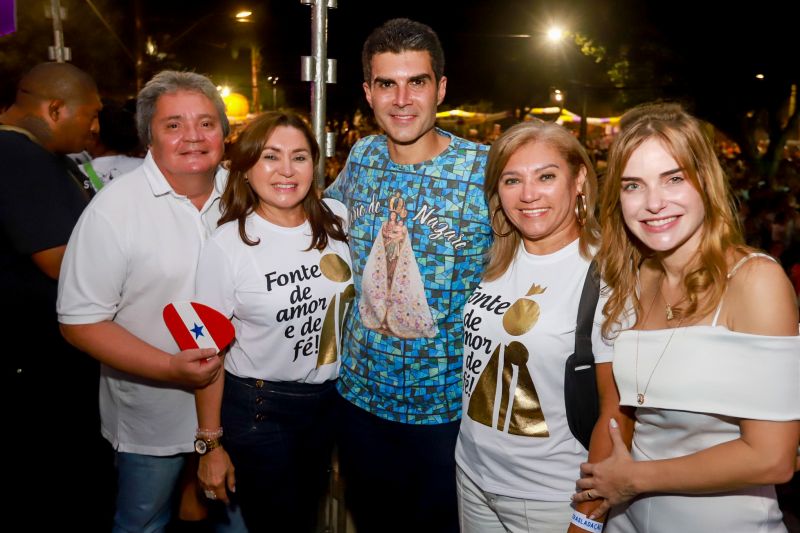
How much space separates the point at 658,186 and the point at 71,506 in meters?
4.03

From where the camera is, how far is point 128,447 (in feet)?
9.45

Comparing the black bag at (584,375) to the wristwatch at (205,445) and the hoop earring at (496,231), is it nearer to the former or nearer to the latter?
the hoop earring at (496,231)

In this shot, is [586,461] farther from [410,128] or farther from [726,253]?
[410,128]

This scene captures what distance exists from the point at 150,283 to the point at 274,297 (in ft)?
1.77

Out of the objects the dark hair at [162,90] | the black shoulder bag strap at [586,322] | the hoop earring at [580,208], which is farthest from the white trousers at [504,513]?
the dark hair at [162,90]

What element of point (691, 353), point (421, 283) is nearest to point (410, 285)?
point (421, 283)

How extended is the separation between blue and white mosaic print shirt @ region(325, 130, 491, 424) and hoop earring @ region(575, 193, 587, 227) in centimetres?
41

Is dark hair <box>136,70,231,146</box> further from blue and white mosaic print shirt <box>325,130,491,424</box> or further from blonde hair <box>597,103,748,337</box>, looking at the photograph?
blonde hair <box>597,103,748,337</box>

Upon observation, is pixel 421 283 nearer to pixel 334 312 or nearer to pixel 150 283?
pixel 334 312

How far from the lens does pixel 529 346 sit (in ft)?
7.82

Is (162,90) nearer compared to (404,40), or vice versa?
(162,90)

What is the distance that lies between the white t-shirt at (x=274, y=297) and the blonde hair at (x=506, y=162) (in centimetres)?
76

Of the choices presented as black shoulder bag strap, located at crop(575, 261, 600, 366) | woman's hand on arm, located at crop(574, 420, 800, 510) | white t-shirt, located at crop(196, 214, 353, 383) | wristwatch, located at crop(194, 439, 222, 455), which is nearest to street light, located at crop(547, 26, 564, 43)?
white t-shirt, located at crop(196, 214, 353, 383)

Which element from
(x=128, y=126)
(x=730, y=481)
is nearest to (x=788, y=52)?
(x=128, y=126)
